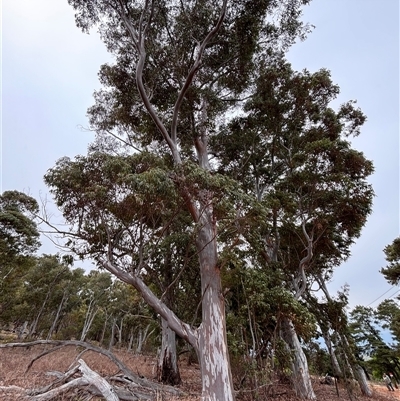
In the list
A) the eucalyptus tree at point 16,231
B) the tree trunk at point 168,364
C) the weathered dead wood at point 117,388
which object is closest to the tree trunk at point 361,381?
the tree trunk at point 168,364

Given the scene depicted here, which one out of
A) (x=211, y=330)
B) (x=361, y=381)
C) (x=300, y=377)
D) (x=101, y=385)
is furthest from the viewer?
(x=361, y=381)

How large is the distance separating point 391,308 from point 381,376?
174 inches

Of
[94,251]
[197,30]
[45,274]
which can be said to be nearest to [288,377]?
[94,251]

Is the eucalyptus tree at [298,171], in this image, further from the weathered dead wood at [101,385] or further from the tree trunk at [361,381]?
the weathered dead wood at [101,385]

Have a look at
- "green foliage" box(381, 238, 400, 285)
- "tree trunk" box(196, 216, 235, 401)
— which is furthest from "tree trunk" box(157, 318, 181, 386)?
"green foliage" box(381, 238, 400, 285)

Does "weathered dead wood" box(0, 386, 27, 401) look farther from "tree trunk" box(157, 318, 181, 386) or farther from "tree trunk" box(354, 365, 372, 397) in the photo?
"tree trunk" box(354, 365, 372, 397)

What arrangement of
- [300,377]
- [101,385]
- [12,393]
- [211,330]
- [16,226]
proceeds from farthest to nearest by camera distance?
[16,226] → [300,377] → [211,330] → [101,385] → [12,393]

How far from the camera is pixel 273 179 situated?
10.3 meters

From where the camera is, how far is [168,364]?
27.2ft

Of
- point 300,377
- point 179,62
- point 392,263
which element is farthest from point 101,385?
point 392,263

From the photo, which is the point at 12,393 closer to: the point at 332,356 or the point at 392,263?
the point at 332,356

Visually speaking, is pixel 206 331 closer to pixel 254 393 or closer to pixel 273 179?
pixel 254 393

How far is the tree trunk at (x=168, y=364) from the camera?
8.03 m

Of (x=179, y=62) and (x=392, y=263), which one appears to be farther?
(x=392, y=263)
